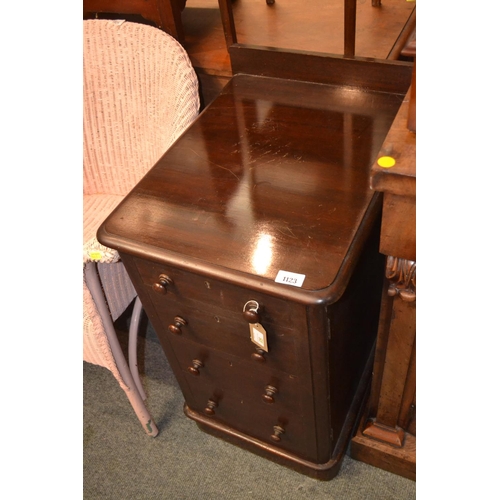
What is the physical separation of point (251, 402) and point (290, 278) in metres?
0.48

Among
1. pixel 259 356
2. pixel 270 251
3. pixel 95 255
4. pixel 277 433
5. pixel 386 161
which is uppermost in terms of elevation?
pixel 386 161

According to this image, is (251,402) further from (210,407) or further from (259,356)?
(259,356)

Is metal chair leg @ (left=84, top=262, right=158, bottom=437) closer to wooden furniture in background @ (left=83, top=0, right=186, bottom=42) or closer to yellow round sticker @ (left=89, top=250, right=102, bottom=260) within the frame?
yellow round sticker @ (left=89, top=250, right=102, bottom=260)

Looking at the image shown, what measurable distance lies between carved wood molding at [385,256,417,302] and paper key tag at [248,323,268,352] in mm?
222

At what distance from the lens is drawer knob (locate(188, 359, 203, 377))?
1.11m

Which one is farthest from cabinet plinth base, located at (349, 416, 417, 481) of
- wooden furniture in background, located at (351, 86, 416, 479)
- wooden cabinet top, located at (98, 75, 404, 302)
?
wooden cabinet top, located at (98, 75, 404, 302)

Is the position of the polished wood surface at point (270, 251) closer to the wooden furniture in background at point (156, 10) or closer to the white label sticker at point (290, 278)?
the white label sticker at point (290, 278)

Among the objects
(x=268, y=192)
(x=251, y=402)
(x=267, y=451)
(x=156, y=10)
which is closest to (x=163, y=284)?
(x=268, y=192)

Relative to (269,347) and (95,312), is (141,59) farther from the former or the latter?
(269,347)

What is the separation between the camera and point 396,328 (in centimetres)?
94

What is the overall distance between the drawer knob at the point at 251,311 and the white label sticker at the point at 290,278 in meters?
0.08

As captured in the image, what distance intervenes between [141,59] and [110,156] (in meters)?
0.29

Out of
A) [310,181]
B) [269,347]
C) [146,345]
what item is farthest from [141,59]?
[146,345]
